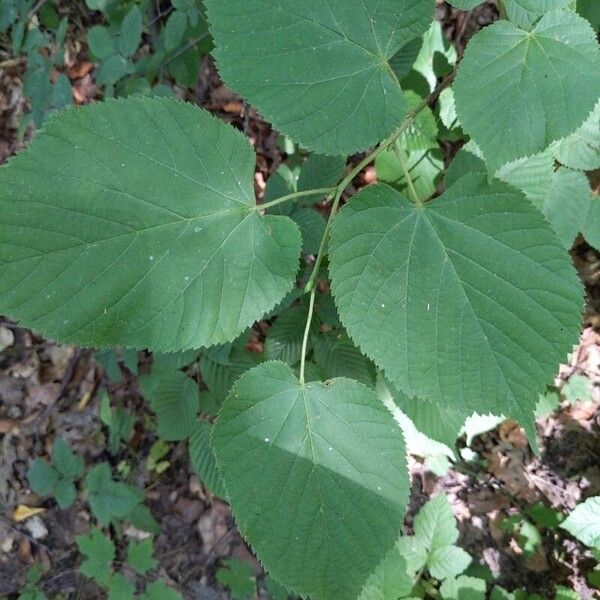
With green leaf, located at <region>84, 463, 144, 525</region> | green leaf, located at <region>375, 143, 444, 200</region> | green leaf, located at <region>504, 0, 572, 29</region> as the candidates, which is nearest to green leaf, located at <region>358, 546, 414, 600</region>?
green leaf, located at <region>84, 463, 144, 525</region>

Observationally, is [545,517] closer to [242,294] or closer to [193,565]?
[193,565]

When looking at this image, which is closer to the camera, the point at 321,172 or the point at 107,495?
the point at 321,172

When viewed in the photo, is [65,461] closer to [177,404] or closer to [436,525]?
[177,404]

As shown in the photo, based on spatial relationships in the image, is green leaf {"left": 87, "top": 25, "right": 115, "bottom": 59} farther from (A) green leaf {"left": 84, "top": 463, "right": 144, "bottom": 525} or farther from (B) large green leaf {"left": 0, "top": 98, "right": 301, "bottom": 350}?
(A) green leaf {"left": 84, "top": 463, "right": 144, "bottom": 525}

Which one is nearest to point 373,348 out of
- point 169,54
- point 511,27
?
point 511,27

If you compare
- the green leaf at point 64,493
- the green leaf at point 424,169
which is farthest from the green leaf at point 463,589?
the green leaf at point 64,493

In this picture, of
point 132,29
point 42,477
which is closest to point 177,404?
point 42,477
